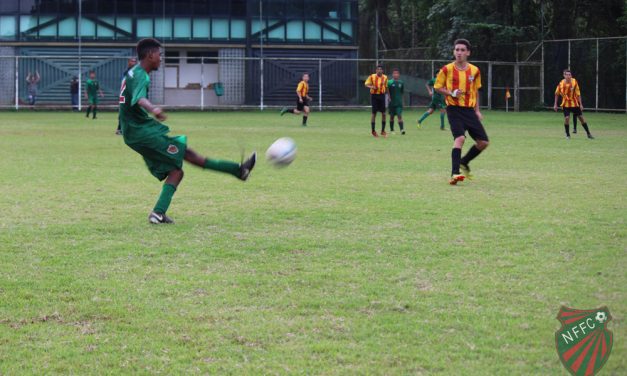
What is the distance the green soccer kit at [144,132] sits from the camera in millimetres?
9812

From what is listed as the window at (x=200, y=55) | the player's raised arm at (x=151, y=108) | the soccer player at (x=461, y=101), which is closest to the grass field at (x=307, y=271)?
the soccer player at (x=461, y=101)

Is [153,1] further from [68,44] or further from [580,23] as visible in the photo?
[580,23]

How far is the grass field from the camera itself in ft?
17.4

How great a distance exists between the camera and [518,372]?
4930 mm

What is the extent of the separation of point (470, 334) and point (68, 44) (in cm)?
4388

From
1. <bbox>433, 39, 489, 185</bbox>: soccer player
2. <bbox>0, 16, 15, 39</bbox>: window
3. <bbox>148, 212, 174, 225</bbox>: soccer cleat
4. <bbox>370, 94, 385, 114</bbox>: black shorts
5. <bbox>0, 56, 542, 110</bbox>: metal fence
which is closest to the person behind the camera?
<bbox>148, 212, 174, 225</bbox>: soccer cleat

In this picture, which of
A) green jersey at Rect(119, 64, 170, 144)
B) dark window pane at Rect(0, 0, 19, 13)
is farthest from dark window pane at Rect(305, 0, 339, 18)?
green jersey at Rect(119, 64, 170, 144)

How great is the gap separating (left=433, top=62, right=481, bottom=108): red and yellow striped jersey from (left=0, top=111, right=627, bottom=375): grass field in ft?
4.10

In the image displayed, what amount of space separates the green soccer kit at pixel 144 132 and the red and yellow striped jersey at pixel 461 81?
540 centimetres

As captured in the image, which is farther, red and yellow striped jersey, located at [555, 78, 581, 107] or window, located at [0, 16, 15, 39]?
window, located at [0, 16, 15, 39]

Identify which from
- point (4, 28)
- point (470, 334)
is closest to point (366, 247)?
point (470, 334)

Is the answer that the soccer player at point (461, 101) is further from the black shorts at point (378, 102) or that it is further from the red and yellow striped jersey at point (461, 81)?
the black shorts at point (378, 102)

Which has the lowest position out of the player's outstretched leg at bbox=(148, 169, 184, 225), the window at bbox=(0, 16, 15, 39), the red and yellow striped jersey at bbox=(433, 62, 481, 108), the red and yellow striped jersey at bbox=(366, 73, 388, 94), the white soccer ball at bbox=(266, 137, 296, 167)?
the player's outstretched leg at bbox=(148, 169, 184, 225)

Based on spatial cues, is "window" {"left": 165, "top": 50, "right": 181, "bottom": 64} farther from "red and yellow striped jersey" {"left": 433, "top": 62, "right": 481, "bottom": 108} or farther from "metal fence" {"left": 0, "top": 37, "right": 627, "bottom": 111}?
"red and yellow striped jersey" {"left": 433, "top": 62, "right": 481, "bottom": 108}
